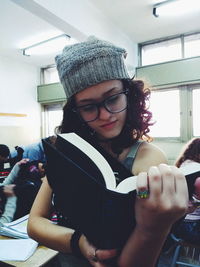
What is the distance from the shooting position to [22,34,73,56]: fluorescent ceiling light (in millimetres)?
4262

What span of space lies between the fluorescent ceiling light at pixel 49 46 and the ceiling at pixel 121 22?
15cm

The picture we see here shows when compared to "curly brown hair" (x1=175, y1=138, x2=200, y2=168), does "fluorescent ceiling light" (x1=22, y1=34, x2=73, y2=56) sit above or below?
above

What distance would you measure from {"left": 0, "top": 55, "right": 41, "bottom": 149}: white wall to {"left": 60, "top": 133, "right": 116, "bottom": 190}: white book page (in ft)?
16.6

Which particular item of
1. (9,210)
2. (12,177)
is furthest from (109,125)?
(12,177)

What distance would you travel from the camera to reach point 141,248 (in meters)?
0.45

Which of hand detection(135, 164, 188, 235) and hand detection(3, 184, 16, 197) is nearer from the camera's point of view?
hand detection(135, 164, 188, 235)

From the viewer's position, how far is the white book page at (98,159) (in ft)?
1.49

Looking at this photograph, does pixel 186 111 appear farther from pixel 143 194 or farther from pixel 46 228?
pixel 143 194

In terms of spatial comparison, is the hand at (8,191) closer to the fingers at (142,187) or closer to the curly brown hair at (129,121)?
the curly brown hair at (129,121)

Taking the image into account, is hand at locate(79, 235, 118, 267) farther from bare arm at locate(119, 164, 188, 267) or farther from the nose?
the nose

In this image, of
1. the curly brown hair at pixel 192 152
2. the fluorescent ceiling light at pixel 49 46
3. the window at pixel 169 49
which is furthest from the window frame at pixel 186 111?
the fluorescent ceiling light at pixel 49 46

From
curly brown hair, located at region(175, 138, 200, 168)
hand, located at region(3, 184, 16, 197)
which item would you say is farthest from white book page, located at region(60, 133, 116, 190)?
curly brown hair, located at region(175, 138, 200, 168)

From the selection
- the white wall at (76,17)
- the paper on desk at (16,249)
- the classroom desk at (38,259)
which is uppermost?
the white wall at (76,17)

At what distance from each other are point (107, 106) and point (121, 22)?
147 inches
